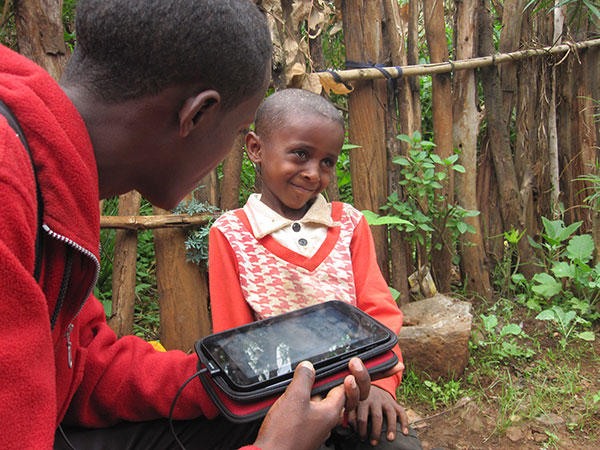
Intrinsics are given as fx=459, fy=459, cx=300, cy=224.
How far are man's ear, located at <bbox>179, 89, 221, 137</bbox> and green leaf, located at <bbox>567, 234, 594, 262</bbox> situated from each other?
8.82 ft

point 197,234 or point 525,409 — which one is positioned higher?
point 197,234

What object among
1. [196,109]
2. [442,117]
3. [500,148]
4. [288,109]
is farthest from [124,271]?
[500,148]

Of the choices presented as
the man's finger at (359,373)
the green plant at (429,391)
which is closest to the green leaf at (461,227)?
the green plant at (429,391)

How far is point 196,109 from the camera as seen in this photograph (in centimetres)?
→ 88

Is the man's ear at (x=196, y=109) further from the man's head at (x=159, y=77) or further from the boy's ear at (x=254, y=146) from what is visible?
the boy's ear at (x=254, y=146)

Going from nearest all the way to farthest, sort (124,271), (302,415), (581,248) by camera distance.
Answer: (302,415), (124,271), (581,248)

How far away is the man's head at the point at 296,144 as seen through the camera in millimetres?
1588

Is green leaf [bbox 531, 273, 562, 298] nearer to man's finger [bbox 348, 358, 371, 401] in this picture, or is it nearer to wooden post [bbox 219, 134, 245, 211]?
wooden post [bbox 219, 134, 245, 211]

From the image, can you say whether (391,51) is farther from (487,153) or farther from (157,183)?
(157,183)

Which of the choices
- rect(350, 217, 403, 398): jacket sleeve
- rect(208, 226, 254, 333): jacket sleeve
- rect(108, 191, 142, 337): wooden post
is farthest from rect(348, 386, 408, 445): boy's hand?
rect(108, 191, 142, 337): wooden post

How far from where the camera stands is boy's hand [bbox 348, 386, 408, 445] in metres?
1.24

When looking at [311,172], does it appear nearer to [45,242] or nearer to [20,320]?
[45,242]

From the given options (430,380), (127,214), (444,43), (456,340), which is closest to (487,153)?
(444,43)

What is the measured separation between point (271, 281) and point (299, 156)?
45cm
